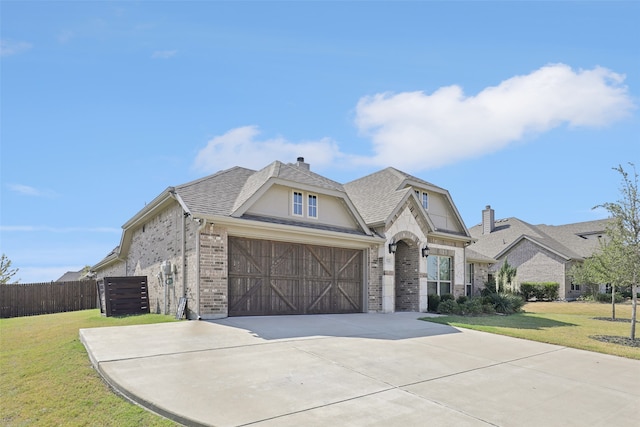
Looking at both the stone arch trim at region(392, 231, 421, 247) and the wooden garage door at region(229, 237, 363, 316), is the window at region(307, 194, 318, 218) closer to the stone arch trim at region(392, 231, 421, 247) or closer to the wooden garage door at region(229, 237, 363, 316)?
the wooden garage door at region(229, 237, 363, 316)

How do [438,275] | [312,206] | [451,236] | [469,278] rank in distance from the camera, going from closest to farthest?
[312,206] → [438,275] → [451,236] → [469,278]

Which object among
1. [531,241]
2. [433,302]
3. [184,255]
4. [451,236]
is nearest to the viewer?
[184,255]

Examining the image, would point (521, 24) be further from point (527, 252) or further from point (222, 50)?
point (527, 252)

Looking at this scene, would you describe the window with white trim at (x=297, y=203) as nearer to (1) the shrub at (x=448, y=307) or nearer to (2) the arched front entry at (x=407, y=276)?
(2) the arched front entry at (x=407, y=276)

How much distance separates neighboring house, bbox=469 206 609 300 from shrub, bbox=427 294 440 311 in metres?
14.2

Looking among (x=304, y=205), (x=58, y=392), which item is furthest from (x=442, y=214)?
(x=58, y=392)

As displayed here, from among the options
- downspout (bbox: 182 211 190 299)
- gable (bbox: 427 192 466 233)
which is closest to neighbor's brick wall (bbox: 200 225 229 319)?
downspout (bbox: 182 211 190 299)

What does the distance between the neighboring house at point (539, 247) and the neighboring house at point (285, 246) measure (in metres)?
15.1

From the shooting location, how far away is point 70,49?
10.8 m

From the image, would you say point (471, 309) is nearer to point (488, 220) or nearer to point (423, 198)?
point (423, 198)

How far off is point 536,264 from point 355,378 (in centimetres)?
3268

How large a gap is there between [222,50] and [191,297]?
6961 mm

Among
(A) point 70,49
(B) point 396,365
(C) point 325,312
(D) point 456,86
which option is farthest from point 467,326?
(A) point 70,49

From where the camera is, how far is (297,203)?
48.1 ft
